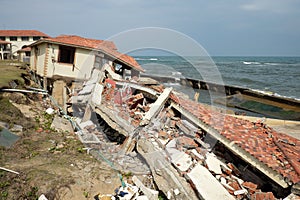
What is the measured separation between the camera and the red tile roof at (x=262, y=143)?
5055 millimetres

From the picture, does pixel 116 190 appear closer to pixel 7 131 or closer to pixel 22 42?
pixel 7 131

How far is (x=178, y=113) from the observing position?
8.20m

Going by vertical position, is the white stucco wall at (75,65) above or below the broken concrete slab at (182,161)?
above

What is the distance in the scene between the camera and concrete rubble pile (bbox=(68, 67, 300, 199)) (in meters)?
5.14

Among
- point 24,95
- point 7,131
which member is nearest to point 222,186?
point 7,131

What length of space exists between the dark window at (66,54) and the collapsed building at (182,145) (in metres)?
4.31

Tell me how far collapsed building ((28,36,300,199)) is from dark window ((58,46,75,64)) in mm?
4308

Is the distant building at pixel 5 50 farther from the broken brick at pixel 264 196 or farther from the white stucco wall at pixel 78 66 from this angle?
the broken brick at pixel 264 196

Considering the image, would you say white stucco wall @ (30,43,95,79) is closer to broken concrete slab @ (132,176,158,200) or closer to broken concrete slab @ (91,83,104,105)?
broken concrete slab @ (91,83,104,105)

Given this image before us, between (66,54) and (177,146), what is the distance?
1065 cm

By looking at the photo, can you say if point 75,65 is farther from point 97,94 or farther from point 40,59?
point 97,94

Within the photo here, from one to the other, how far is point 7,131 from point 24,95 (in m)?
4.06

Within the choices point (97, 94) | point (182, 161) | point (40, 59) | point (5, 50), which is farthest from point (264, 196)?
point (5, 50)

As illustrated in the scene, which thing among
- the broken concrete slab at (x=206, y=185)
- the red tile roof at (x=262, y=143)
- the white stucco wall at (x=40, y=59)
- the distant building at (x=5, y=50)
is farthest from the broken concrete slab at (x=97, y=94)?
the distant building at (x=5, y=50)
